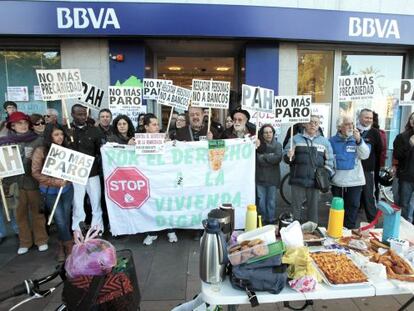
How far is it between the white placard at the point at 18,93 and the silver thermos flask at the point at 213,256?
680cm

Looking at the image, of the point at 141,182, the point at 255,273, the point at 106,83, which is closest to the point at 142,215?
the point at 141,182

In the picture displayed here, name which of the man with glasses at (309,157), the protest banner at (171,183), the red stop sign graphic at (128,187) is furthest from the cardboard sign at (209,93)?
the red stop sign graphic at (128,187)

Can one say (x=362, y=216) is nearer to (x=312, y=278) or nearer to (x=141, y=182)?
(x=141, y=182)

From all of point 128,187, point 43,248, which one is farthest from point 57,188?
point 43,248

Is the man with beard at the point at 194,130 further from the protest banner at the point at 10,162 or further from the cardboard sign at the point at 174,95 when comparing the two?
the protest banner at the point at 10,162

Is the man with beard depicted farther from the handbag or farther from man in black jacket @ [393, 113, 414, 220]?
man in black jacket @ [393, 113, 414, 220]

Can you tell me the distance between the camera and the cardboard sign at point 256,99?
182 inches

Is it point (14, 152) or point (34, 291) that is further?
point (14, 152)

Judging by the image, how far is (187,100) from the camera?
543cm

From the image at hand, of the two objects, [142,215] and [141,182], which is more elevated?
[141,182]

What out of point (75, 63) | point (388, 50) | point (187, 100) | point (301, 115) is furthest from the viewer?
point (388, 50)

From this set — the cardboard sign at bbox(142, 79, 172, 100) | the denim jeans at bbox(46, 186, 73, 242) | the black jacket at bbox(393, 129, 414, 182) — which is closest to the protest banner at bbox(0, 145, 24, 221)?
the denim jeans at bbox(46, 186, 73, 242)

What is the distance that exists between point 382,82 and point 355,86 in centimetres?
437

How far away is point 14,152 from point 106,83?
10.8ft
